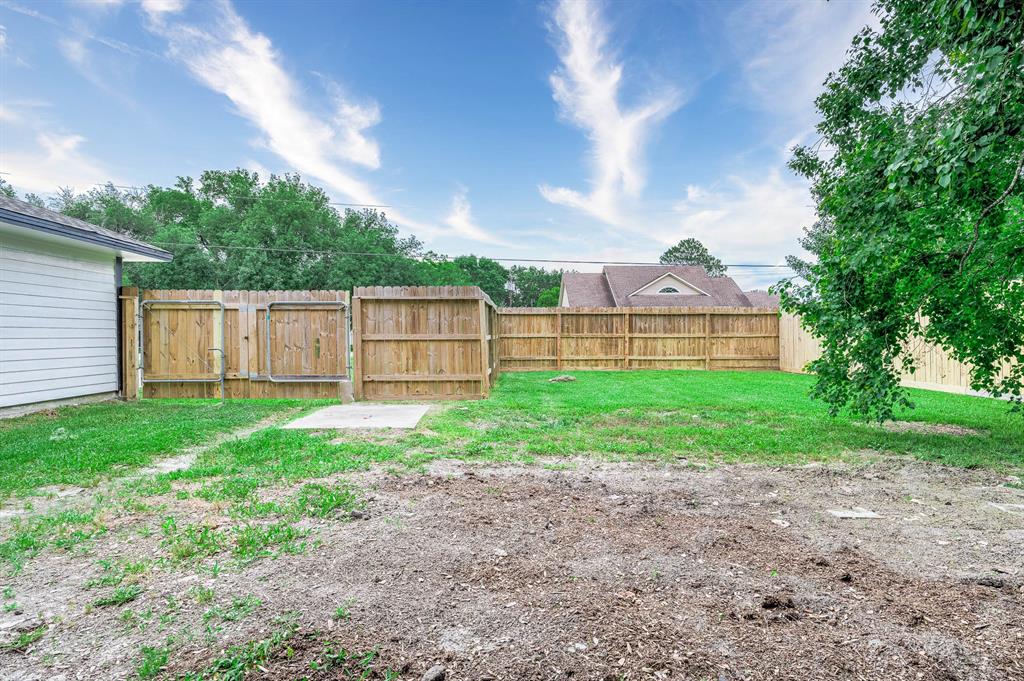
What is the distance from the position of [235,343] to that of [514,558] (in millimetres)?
7268

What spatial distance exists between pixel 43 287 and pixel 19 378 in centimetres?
127

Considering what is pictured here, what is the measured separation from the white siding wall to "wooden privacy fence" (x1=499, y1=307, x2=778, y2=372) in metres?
7.94

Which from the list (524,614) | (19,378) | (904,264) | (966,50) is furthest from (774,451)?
(19,378)

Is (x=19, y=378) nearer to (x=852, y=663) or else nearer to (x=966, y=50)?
(x=852, y=663)

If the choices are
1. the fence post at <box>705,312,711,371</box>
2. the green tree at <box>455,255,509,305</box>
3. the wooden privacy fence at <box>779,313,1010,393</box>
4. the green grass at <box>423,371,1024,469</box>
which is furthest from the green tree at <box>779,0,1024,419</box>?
the green tree at <box>455,255,509,305</box>

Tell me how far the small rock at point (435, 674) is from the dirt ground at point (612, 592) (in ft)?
0.05

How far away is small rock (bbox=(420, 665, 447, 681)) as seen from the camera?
1.33 meters

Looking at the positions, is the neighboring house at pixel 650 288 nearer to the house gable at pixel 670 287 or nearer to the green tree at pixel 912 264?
the house gable at pixel 670 287

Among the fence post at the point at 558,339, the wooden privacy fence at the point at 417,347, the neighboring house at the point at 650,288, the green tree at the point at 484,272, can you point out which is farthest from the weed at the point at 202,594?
the green tree at the point at 484,272

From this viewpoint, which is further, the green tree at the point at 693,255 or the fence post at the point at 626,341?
the green tree at the point at 693,255

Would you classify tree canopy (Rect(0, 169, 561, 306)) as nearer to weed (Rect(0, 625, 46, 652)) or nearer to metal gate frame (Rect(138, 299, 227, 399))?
metal gate frame (Rect(138, 299, 227, 399))

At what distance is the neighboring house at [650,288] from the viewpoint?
72.9 feet

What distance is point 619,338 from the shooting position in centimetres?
1280

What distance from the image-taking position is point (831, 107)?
9062 mm
